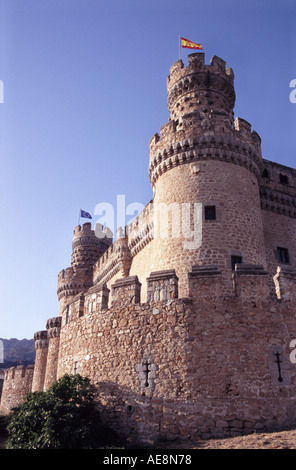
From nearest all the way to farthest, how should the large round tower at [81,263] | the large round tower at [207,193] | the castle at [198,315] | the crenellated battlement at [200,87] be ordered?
the castle at [198,315] → the large round tower at [207,193] → the crenellated battlement at [200,87] → the large round tower at [81,263]

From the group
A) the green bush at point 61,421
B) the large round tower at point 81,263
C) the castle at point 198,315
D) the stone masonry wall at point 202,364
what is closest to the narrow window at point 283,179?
the castle at point 198,315

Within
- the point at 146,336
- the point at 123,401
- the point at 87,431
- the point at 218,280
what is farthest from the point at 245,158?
the point at 87,431

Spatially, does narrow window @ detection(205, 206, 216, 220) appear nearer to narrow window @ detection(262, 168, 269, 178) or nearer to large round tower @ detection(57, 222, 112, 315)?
narrow window @ detection(262, 168, 269, 178)

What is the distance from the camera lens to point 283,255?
17.5m

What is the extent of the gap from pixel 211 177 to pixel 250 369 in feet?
25.7

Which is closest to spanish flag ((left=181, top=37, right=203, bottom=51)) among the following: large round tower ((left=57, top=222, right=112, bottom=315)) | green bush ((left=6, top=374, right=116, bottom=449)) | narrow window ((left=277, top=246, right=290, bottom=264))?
narrow window ((left=277, top=246, right=290, bottom=264))

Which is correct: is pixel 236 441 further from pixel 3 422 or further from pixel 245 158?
pixel 3 422

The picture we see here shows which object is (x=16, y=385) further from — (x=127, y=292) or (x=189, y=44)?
(x=189, y=44)

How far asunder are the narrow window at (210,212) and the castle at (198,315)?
0.11 ft

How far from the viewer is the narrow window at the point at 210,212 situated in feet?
46.9

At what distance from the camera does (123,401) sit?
942 cm

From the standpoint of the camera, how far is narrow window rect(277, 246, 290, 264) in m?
17.4

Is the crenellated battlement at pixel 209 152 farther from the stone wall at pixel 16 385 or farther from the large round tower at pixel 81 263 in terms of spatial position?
the large round tower at pixel 81 263

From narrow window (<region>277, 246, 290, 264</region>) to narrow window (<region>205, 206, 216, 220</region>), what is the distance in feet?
15.2
